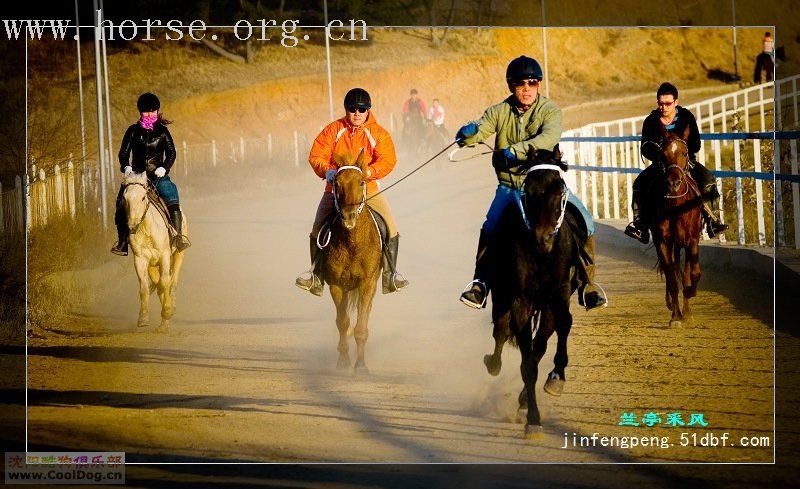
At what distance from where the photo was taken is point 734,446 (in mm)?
8891

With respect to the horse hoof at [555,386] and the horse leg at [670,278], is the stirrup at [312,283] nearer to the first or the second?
the horse hoof at [555,386]

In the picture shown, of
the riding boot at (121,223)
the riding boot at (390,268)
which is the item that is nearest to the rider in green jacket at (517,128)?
the riding boot at (390,268)

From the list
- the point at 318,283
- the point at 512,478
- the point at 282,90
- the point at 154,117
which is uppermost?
the point at 282,90

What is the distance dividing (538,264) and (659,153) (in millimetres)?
4875

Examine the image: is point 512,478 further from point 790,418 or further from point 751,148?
point 751,148

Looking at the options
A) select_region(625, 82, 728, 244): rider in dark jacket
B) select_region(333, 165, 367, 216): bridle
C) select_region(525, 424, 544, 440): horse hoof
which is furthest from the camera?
select_region(625, 82, 728, 244): rider in dark jacket

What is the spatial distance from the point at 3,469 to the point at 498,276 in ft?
12.0

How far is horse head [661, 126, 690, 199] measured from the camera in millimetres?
14156

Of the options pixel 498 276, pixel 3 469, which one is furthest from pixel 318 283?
pixel 3 469

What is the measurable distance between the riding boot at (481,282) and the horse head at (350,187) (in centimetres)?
173

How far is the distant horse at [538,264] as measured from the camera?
9.49 meters

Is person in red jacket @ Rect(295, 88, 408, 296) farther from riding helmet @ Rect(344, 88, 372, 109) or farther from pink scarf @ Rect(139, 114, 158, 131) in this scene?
pink scarf @ Rect(139, 114, 158, 131)

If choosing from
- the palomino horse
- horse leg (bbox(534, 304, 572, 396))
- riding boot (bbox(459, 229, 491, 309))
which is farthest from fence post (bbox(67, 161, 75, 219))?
horse leg (bbox(534, 304, 572, 396))

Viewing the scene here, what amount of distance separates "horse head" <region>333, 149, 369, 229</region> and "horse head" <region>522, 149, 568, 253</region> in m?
2.76
